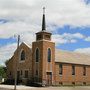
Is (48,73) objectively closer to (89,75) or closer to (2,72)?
(89,75)

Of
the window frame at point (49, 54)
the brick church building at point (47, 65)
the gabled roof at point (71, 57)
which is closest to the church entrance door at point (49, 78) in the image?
the brick church building at point (47, 65)

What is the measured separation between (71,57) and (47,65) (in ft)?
35.1

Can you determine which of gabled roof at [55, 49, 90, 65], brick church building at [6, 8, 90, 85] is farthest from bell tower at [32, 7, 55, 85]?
gabled roof at [55, 49, 90, 65]

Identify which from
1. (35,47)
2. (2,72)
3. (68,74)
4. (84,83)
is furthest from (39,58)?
(2,72)

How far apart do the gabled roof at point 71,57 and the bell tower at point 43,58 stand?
269 centimetres

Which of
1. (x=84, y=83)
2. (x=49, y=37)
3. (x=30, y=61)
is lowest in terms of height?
(x=84, y=83)

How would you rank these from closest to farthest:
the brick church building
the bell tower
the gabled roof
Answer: the bell tower → the brick church building → the gabled roof

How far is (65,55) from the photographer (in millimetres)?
68625

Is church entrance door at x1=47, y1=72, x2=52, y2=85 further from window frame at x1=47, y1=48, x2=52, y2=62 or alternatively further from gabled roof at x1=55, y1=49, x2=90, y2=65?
gabled roof at x1=55, y1=49, x2=90, y2=65

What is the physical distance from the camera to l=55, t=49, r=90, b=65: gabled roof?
214ft

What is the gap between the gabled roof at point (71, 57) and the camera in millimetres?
65094

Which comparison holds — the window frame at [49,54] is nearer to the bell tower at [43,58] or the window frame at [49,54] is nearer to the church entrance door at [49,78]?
the bell tower at [43,58]

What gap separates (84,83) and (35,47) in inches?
609

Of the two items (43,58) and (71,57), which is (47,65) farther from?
(71,57)
